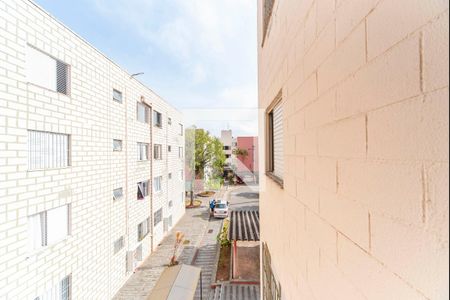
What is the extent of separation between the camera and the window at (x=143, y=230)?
425 inches

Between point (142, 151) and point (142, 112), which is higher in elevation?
point (142, 112)

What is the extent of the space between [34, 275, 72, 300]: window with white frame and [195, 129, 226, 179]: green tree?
19189 millimetres

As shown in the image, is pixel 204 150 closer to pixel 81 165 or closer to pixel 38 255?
pixel 81 165

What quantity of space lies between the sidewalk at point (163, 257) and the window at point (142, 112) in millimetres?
6630

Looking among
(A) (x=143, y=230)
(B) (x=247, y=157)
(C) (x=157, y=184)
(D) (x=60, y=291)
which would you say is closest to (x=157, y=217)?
(C) (x=157, y=184)

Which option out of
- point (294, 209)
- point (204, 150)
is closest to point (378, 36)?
point (294, 209)

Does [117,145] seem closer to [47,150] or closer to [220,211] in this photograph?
[47,150]

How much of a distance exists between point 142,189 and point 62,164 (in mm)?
5365

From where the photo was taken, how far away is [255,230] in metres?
12.6

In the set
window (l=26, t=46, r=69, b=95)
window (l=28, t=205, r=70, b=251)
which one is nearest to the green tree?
window (l=26, t=46, r=69, b=95)

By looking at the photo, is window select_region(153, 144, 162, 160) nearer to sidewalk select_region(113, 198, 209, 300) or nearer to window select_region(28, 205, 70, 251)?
sidewalk select_region(113, 198, 209, 300)

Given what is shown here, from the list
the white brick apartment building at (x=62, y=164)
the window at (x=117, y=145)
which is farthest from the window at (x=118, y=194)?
the window at (x=117, y=145)

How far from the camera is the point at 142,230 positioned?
1113 cm

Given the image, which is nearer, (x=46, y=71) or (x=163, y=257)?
(x=46, y=71)
